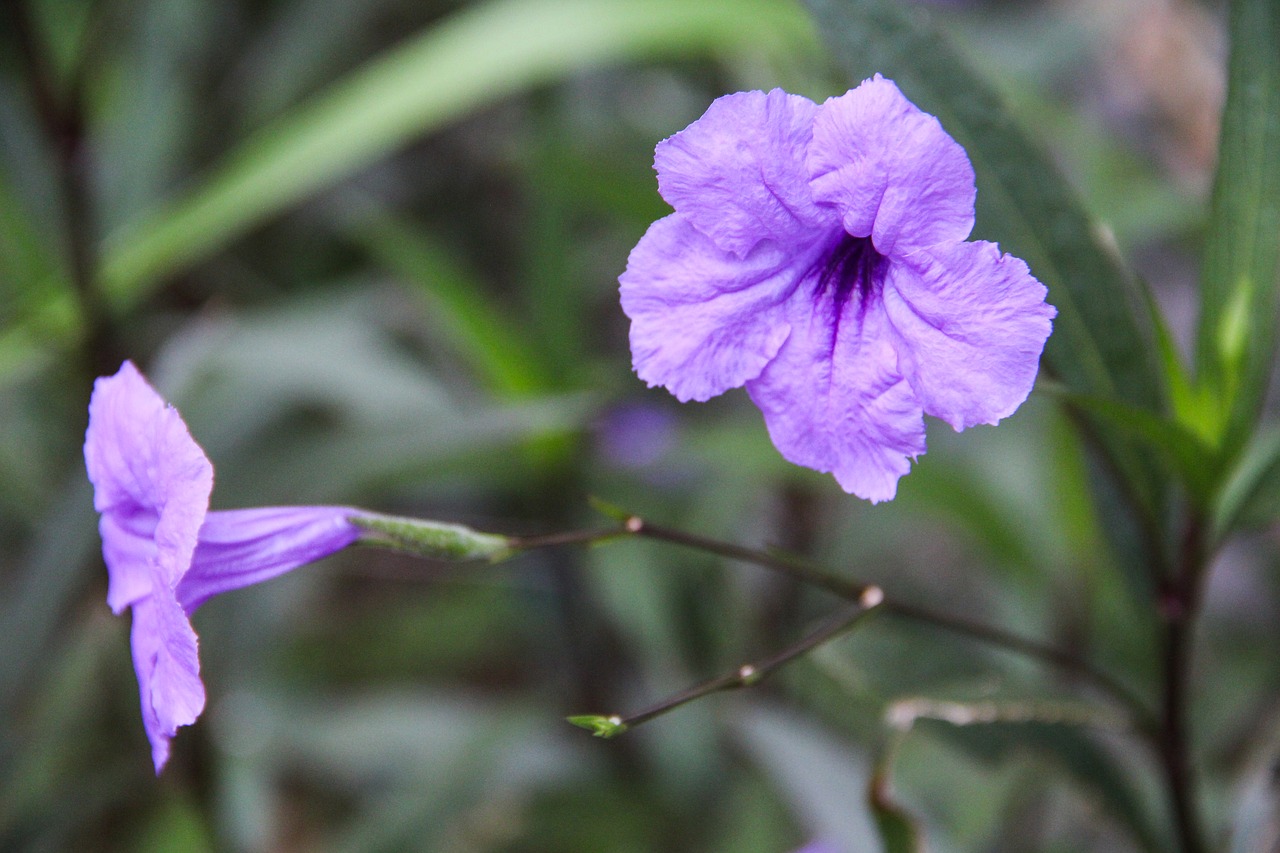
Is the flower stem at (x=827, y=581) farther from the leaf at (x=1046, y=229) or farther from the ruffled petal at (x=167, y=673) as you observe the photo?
the ruffled petal at (x=167, y=673)

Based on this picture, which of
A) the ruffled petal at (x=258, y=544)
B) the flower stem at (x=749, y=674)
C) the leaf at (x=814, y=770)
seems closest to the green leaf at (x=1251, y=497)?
the flower stem at (x=749, y=674)

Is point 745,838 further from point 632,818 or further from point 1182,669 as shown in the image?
point 1182,669

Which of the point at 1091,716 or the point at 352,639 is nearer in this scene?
the point at 1091,716

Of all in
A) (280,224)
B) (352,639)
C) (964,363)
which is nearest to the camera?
(964,363)

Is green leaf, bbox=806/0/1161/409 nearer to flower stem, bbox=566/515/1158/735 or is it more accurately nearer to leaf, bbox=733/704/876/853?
flower stem, bbox=566/515/1158/735

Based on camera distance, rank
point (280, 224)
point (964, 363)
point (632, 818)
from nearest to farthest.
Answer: point (964, 363) → point (632, 818) → point (280, 224)

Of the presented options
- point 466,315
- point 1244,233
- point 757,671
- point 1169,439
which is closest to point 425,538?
point 757,671

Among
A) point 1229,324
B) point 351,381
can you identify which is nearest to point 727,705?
point 351,381

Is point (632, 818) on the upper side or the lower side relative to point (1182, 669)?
lower
